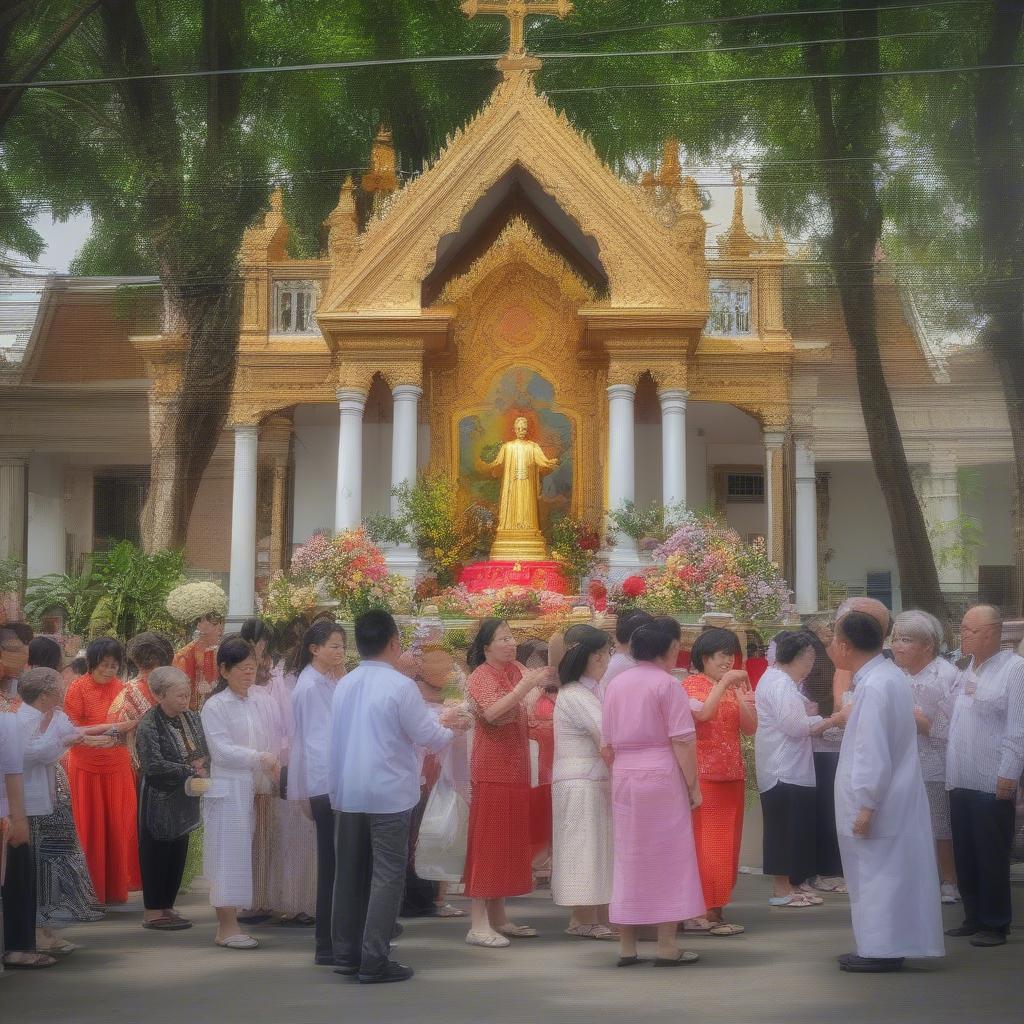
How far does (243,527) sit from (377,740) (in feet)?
35.7

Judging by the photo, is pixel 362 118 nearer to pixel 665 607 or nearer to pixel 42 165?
pixel 42 165

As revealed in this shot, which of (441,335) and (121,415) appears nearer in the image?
(441,335)

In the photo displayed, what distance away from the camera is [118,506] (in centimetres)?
1772

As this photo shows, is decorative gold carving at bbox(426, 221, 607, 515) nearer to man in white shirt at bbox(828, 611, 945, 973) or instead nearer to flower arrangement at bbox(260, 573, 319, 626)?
flower arrangement at bbox(260, 573, 319, 626)

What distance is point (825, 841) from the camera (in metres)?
8.79

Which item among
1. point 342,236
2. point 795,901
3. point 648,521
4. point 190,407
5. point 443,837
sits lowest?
point 795,901

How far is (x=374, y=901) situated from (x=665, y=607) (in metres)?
8.21

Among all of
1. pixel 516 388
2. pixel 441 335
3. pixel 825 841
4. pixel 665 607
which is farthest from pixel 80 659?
pixel 516 388

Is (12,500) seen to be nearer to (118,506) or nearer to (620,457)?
(118,506)

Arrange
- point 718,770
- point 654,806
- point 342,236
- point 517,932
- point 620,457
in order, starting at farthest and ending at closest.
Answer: point 342,236 → point 620,457 → point 718,770 → point 517,932 → point 654,806

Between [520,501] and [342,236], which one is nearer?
[342,236]

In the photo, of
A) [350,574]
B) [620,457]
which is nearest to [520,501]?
[620,457]

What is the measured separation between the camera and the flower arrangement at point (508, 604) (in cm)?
1464

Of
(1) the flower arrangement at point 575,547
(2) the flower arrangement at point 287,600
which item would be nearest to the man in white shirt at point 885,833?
(2) the flower arrangement at point 287,600
